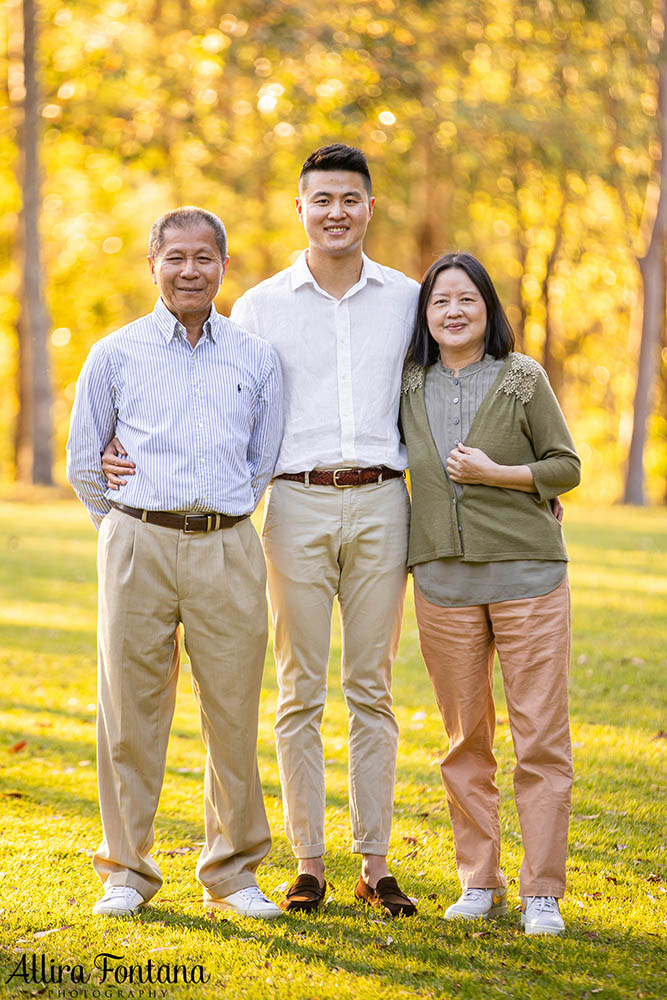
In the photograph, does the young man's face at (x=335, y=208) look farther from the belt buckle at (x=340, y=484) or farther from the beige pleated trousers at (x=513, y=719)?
the beige pleated trousers at (x=513, y=719)

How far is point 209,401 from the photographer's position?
4074mm

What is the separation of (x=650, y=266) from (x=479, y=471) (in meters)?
17.8

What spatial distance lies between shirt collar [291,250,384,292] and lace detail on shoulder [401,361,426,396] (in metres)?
0.34

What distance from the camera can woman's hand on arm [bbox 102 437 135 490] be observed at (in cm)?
404

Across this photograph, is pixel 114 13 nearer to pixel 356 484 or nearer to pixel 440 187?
pixel 440 187

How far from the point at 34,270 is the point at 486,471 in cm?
1522

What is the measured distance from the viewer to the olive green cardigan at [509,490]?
13.5 ft

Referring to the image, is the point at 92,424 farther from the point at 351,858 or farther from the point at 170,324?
the point at 351,858

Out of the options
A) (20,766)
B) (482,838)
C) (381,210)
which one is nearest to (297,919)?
(482,838)

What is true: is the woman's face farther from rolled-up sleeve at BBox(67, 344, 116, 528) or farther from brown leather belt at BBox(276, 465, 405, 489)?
rolled-up sleeve at BBox(67, 344, 116, 528)

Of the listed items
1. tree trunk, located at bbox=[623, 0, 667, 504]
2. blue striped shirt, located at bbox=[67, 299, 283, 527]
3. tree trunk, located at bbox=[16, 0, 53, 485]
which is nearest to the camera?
blue striped shirt, located at bbox=[67, 299, 283, 527]

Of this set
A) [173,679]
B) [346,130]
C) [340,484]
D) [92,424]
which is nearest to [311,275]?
[340,484]

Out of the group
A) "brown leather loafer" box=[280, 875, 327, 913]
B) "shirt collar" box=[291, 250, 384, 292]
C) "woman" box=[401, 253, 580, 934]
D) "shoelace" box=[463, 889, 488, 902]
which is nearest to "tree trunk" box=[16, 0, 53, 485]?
"shirt collar" box=[291, 250, 384, 292]

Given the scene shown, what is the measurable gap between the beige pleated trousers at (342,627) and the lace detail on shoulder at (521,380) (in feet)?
1.81
